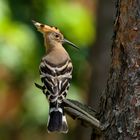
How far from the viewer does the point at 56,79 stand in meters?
Result: 5.65

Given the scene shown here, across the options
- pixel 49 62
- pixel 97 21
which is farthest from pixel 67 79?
pixel 97 21

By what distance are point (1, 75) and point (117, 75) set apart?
5954 mm

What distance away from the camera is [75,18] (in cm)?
864

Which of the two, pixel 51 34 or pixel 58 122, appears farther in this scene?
pixel 51 34

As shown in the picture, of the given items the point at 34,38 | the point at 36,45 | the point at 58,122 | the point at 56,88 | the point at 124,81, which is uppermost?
the point at 124,81

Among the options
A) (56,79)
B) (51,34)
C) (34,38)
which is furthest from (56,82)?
(34,38)

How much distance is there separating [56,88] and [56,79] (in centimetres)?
9

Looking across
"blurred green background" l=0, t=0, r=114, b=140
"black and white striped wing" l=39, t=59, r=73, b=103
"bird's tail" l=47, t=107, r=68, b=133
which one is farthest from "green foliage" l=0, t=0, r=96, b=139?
"bird's tail" l=47, t=107, r=68, b=133

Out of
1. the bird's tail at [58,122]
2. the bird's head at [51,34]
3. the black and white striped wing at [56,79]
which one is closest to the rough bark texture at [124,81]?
the bird's tail at [58,122]

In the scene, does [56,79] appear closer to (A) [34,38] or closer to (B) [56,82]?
(B) [56,82]

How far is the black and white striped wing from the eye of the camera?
18.2 ft

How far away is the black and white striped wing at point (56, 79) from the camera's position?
555 cm

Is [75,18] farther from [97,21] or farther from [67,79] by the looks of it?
[67,79]

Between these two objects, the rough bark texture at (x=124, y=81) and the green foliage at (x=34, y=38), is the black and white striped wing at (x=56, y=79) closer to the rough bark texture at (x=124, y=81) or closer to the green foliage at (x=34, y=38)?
the rough bark texture at (x=124, y=81)
